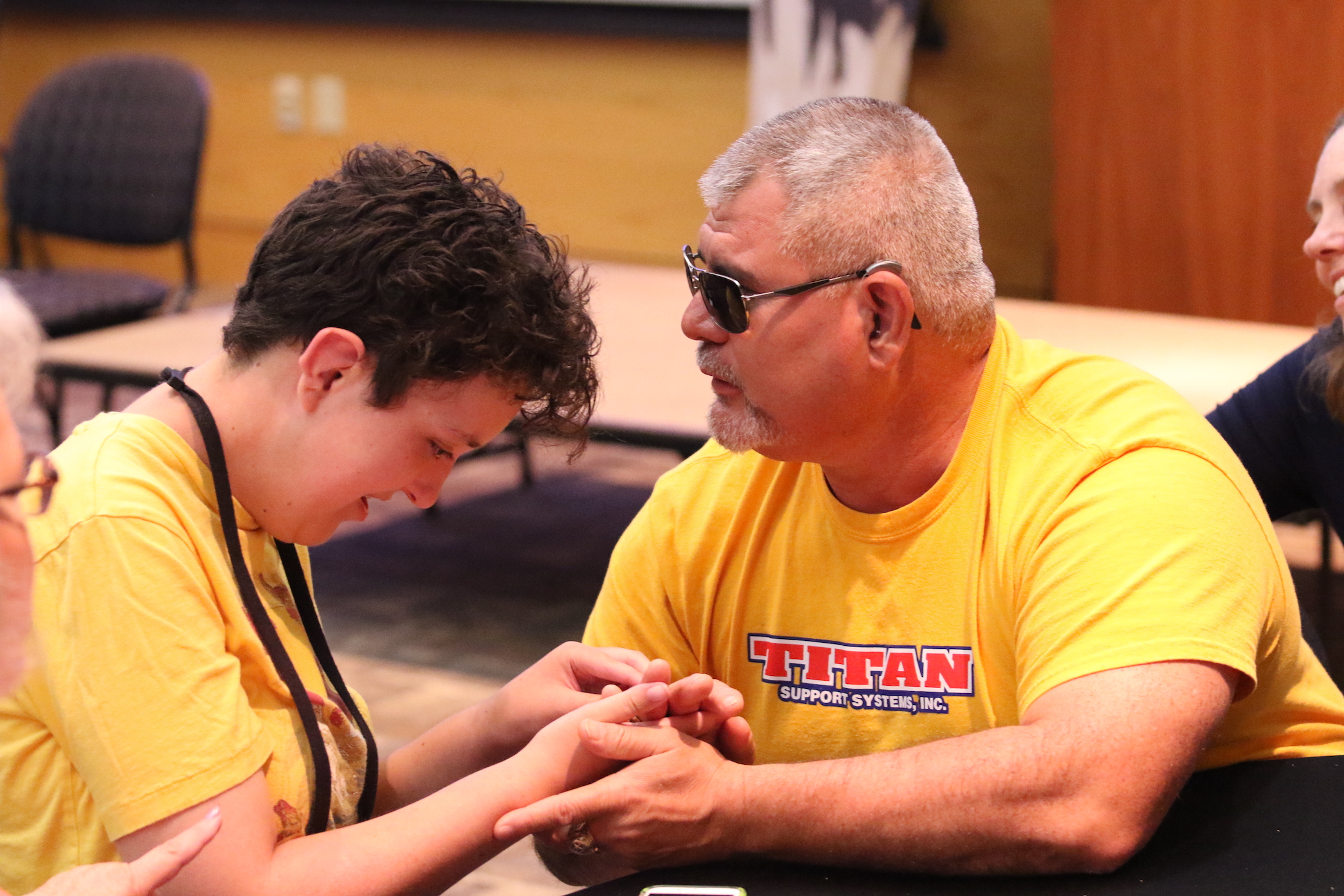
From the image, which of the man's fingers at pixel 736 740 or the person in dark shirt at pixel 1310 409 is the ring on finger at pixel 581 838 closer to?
the man's fingers at pixel 736 740

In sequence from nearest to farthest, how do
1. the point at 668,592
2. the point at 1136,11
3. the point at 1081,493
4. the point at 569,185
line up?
1. the point at 1081,493
2. the point at 668,592
3. the point at 1136,11
4. the point at 569,185

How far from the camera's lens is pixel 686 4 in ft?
17.0

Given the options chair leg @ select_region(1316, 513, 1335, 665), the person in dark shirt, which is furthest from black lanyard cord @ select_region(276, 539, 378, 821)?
chair leg @ select_region(1316, 513, 1335, 665)

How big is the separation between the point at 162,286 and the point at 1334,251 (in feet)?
10.8

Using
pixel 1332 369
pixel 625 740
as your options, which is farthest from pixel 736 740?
pixel 1332 369

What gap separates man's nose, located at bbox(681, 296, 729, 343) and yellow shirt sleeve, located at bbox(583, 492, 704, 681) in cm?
21

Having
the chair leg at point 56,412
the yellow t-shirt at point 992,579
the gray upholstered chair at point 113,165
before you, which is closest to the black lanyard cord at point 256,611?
the yellow t-shirt at point 992,579

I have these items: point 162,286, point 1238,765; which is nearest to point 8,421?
point 1238,765

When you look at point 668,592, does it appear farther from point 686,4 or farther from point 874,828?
point 686,4

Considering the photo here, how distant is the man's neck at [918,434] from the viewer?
1612mm

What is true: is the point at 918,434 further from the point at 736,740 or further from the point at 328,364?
the point at 328,364

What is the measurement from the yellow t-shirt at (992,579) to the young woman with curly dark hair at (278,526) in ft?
1.02

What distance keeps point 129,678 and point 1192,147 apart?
358 cm

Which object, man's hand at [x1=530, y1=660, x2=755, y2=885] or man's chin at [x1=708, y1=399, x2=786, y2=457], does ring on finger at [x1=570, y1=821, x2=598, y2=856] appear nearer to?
man's hand at [x1=530, y1=660, x2=755, y2=885]
